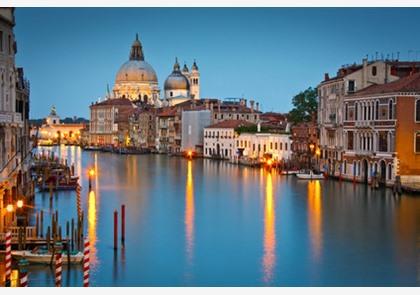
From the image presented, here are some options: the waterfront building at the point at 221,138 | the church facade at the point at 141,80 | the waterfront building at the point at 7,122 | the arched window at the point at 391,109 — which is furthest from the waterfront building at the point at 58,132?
the waterfront building at the point at 7,122

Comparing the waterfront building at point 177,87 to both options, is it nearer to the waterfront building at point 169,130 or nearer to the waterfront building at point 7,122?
the waterfront building at point 169,130

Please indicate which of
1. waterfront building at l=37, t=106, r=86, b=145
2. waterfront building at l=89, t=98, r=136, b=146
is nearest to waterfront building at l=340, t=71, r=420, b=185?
waterfront building at l=89, t=98, r=136, b=146

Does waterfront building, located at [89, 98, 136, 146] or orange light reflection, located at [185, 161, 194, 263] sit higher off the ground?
waterfront building, located at [89, 98, 136, 146]

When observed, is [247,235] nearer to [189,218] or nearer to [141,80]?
[189,218]

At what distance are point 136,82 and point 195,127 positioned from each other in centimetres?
1360

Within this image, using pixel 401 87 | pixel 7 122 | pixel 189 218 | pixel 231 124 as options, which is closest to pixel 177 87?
pixel 231 124

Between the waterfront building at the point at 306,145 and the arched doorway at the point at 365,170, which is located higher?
the waterfront building at the point at 306,145

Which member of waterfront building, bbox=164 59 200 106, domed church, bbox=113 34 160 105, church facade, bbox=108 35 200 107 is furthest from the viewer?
domed church, bbox=113 34 160 105

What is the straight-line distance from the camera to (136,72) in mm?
35406

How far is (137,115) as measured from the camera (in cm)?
2872

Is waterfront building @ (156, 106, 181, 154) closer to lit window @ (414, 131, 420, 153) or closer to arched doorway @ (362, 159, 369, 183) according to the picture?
arched doorway @ (362, 159, 369, 183)

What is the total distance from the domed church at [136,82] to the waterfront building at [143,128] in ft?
18.6

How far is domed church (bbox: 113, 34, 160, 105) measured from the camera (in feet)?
115

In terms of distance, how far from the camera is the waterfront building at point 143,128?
87.7ft
